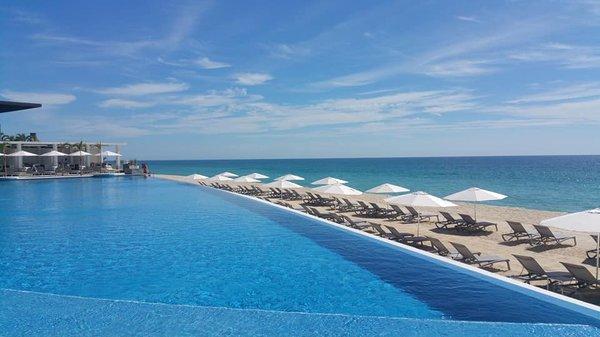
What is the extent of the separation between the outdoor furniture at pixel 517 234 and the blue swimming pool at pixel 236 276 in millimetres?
4253

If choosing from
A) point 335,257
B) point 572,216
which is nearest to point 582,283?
point 572,216

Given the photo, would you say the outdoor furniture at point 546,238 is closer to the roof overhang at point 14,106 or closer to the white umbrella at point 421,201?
the white umbrella at point 421,201

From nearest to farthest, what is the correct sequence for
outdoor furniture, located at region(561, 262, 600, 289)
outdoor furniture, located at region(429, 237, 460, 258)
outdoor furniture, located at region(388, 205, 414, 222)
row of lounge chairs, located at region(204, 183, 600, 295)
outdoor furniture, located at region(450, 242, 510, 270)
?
outdoor furniture, located at region(561, 262, 600, 289) → row of lounge chairs, located at region(204, 183, 600, 295) → outdoor furniture, located at region(450, 242, 510, 270) → outdoor furniture, located at region(429, 237, 460, 258) → outdoor furniture, located at region(388, 205, 414, 222)

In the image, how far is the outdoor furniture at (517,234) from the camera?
37.7 feet

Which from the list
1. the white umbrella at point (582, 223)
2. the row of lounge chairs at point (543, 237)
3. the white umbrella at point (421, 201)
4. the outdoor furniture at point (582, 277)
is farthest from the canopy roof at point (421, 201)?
the outdoor furniture at point (582, 277)

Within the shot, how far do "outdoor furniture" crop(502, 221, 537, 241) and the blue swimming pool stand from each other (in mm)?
4253

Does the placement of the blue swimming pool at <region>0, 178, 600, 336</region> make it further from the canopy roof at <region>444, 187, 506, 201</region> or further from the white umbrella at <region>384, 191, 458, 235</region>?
the canopy roof at <region>444, 187, 506, 201</region>

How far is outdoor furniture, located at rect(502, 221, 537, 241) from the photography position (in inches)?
452

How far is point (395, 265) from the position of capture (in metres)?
7.81

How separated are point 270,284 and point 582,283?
4.64 metres

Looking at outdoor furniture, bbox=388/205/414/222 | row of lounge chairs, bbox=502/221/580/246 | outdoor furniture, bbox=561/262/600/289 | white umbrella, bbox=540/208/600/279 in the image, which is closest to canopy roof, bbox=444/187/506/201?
row of lounge chairs, bbox=502/221/580/246

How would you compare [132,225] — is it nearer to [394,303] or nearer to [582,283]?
[394,303]

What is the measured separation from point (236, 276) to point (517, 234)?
312 inches

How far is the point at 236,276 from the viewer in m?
7.34
